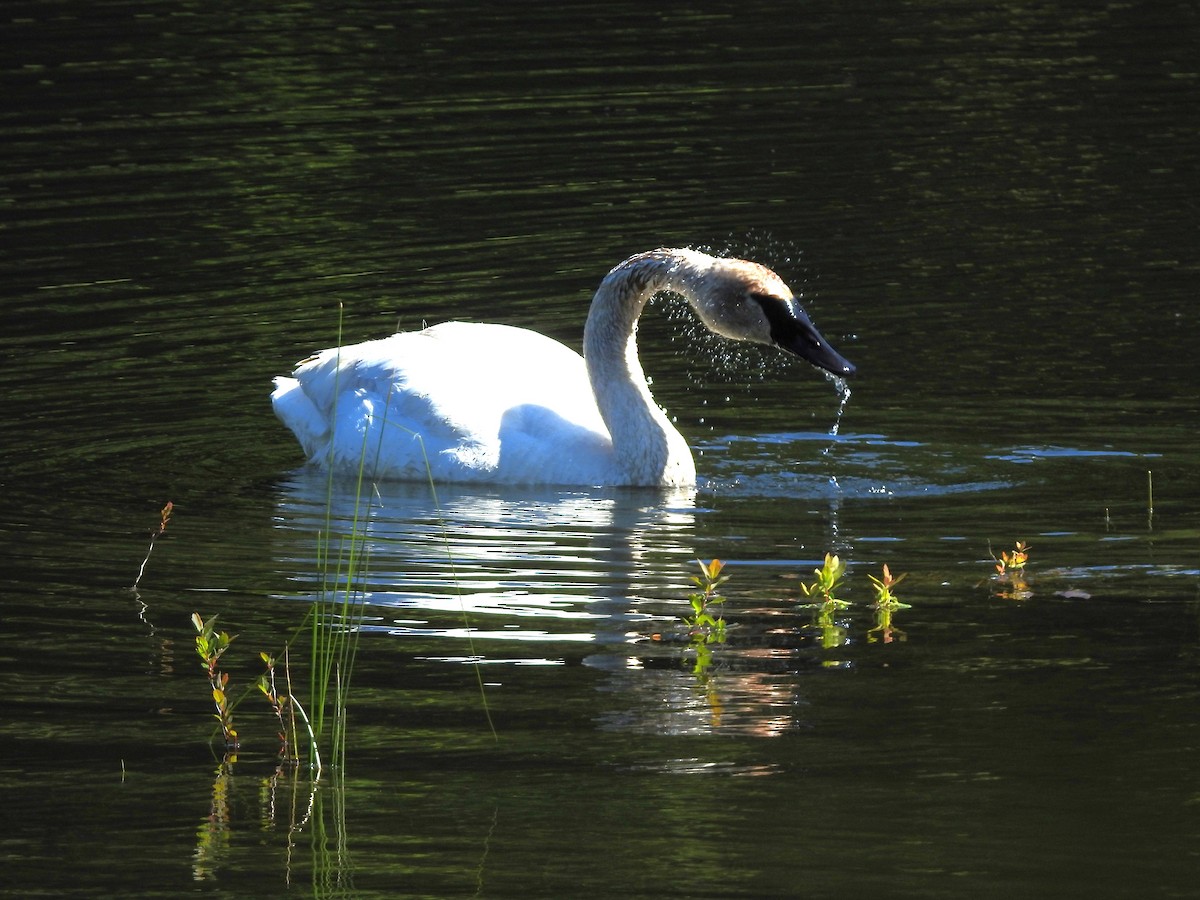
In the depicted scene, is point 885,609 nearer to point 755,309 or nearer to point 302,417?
point 755,309

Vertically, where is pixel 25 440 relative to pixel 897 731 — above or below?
above

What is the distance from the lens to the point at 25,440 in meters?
11.7

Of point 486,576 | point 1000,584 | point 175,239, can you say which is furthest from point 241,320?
point 1000,584

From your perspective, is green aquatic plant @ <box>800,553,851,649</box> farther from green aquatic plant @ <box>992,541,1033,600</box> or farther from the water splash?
the water splash

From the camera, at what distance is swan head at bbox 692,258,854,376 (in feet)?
34.5

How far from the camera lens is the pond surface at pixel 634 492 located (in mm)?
5895

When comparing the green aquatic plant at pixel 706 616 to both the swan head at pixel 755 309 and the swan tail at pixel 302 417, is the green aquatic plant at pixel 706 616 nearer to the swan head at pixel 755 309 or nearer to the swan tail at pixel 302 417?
the swan head at pixel 755 309

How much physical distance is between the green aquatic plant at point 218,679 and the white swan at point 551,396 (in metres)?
3.54

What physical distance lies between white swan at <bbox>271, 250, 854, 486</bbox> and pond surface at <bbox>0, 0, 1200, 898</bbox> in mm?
186

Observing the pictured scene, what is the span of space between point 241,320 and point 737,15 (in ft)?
41.6

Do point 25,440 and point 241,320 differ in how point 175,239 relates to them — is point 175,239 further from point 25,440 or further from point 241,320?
point 25,440

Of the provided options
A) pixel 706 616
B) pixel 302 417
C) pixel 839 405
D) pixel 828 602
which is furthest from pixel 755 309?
pixel 706 616

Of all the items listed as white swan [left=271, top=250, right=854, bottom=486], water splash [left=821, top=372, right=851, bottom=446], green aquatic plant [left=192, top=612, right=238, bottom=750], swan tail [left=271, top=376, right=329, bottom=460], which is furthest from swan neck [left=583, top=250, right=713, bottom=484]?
green aquatic plant [left=192, top=612, right=238, bottom=750]

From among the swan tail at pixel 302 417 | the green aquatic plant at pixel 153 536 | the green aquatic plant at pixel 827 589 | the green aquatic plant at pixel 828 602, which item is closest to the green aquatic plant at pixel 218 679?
the green aquatic plant at pixel 153 536
